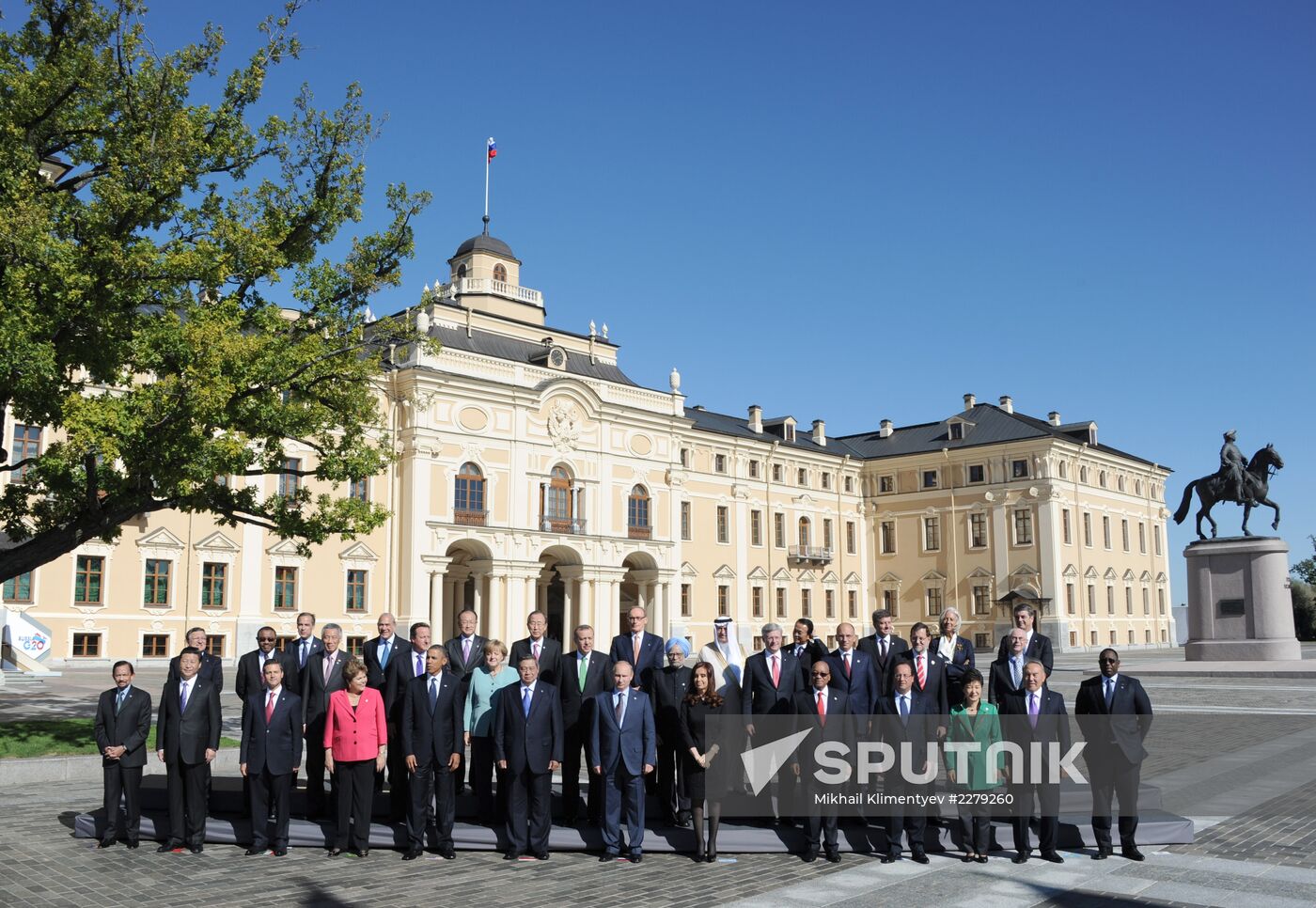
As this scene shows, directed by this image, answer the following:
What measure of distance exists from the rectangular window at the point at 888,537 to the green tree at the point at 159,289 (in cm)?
4850


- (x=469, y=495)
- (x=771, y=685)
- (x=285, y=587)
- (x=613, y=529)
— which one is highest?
(x=469, y=495)

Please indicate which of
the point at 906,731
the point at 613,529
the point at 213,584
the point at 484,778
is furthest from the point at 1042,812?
the point at 613,529

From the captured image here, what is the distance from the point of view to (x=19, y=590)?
3262cm

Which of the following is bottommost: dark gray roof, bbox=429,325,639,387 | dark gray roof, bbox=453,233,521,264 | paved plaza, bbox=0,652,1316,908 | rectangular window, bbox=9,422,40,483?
paved plaza, bbox=0,652,1316,908

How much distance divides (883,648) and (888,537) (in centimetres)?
5279

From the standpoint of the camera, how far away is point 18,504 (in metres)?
15.9

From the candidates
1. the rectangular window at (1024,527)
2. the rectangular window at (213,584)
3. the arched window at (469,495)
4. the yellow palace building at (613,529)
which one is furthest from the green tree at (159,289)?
the rectangular window at (1024,527)

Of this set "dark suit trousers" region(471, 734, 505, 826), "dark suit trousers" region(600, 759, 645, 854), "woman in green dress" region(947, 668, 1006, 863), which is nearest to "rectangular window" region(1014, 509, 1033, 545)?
"woman in green dress" region(947, 668, 1006, 863)

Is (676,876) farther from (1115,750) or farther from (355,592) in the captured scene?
(355,592)

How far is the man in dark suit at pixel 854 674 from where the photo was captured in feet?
31.4

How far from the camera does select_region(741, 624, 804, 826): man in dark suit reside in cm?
966

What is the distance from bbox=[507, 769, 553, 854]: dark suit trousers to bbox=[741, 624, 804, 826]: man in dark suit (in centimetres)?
185

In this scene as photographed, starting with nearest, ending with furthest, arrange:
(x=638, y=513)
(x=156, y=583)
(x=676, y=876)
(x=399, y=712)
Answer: (x=676, y=876) < (x=399, y=712) < (x=156, y=583) < (x=638, y=513)

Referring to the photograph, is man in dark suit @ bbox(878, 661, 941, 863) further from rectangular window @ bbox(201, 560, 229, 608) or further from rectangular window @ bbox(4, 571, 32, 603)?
rectangular window @ bbox(201, 560, 229, 608)
